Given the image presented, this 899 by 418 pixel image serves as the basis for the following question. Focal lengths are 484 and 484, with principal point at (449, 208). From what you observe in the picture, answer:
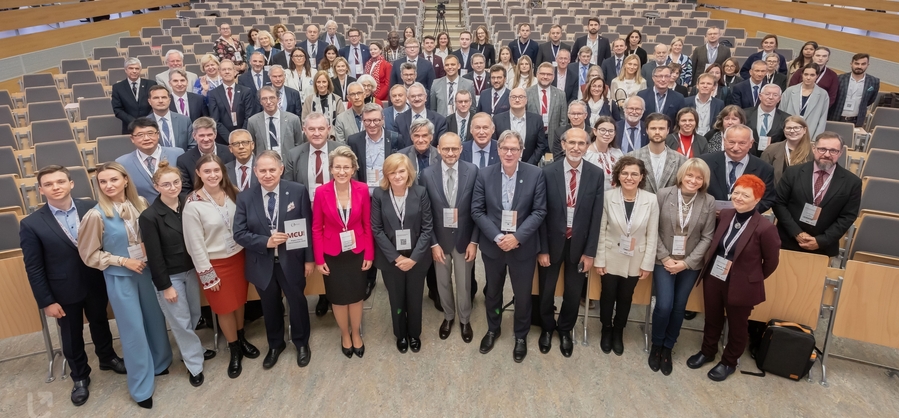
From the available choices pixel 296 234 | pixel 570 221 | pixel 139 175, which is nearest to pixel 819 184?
pixel 570 221

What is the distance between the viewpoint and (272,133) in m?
3.94

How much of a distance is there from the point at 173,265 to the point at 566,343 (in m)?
2.48

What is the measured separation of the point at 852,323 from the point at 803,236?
57 centimetres

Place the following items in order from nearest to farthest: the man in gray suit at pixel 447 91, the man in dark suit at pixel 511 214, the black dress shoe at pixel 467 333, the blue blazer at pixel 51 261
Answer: the blue blazer at pixel 51 261 → the man in dark suit at pixel 511 214 → the black dress shoe at pixel 467 333 → the man in gray suit at pixel 447 91

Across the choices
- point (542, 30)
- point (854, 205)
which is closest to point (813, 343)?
point (854, 205)

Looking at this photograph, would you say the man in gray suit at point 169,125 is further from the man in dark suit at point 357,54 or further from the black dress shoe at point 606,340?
the black dress shoe at point 606,340

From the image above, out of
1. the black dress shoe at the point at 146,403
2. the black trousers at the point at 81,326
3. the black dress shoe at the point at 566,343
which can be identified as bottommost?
the black dress shoe at the point at 146,403

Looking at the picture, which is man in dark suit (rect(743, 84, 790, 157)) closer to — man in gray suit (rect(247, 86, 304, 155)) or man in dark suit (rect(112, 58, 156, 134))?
man in gray suit (rect(247, 86, 304, 155))

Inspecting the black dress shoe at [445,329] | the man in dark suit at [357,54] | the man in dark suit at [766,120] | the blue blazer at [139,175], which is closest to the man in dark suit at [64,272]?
the blue blazer at [139,175]

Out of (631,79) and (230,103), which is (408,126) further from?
(631,79)

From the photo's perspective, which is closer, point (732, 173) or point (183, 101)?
point (732, 173)

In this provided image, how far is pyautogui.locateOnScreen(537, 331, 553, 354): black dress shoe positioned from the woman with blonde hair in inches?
94.1

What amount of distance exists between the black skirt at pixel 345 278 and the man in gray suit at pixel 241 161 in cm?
79

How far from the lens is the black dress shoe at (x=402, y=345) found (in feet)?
10.7
